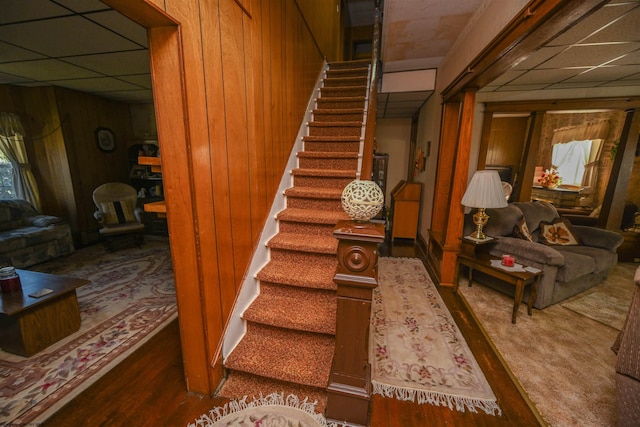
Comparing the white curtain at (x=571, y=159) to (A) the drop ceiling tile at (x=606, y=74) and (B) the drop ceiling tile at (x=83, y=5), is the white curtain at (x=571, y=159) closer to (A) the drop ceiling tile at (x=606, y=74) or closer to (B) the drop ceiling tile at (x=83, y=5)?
(A) the drop ceiling tile at (x=606, y=74)

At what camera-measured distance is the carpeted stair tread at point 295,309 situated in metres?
1.55

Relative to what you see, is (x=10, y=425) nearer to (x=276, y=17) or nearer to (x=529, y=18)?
(x=276, y=17)

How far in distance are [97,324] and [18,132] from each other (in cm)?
363

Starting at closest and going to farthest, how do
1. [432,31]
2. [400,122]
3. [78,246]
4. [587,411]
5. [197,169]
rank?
[197,169] → [587,411] → [432,31] → [78,246] → [400,122]

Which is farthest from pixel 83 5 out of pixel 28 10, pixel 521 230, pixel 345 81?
pixel 521 230

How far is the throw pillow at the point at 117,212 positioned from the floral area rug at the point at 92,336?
2.62 ft

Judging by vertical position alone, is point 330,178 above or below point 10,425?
above

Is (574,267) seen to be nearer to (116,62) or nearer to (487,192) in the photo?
(487,192)

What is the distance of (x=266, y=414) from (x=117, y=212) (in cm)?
419

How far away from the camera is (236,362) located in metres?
1.47

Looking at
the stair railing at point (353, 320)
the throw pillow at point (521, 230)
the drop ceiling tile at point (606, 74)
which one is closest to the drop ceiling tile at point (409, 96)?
the drop ceiling tile at point (606, 74)

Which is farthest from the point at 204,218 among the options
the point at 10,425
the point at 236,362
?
the point at 10,425

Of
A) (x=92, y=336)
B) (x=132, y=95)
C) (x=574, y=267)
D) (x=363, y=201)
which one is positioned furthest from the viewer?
(x=132, y=95)

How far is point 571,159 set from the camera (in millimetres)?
5051
